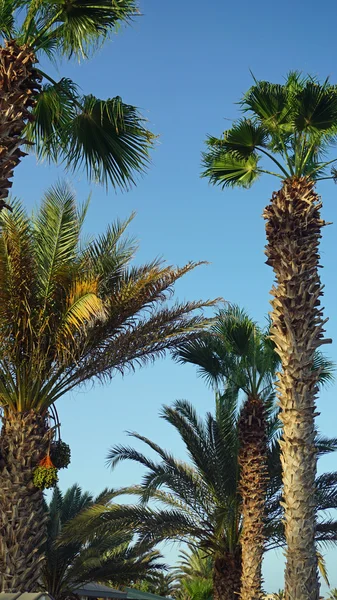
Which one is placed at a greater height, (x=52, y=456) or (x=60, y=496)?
(x=60, y=496)

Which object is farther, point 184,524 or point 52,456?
point 184,524

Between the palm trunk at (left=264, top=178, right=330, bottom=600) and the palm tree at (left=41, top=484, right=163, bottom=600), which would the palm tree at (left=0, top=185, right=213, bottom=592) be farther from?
the palm tree at (left=41, top=484, right=163, bottom=600)

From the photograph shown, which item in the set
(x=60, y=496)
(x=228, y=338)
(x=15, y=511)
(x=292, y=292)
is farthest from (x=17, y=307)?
(x=60, y=496)

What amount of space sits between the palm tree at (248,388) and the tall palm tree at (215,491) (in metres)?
0.71

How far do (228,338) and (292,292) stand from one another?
33.6ft

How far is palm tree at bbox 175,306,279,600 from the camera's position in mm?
20094

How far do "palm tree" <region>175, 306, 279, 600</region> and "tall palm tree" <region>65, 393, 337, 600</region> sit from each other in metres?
0.71

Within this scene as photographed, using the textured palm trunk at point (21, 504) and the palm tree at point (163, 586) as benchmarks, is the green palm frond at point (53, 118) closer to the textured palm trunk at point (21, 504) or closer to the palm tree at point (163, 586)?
the textured palm trunk at point (21, 504)

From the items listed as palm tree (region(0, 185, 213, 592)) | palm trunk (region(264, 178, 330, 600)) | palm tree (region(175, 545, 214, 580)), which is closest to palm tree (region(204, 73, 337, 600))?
palm trunk (region(264, 178, 330, 600))

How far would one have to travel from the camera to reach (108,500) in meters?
21.8

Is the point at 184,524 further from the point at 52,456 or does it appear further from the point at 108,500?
the point at 52,456

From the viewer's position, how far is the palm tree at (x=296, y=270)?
10.9m

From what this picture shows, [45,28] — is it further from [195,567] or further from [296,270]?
[195,567]

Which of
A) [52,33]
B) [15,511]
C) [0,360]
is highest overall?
[52,33]
